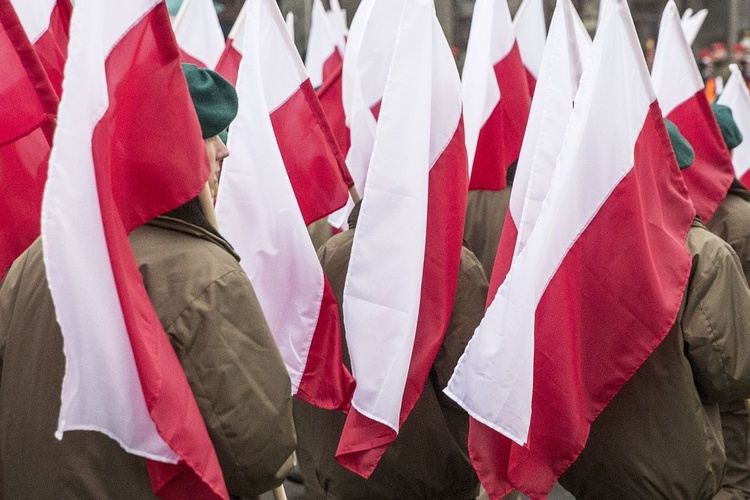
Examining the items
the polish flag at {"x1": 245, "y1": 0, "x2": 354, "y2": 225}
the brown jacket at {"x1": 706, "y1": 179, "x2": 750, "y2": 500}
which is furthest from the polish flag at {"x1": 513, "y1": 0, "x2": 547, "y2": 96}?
the polish flag at {"x1": 245, "y1": 0, "x2": 354, "y2": 225}

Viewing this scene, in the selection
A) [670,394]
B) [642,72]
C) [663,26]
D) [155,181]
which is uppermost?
[155,181]

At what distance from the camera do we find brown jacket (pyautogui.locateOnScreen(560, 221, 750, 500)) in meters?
3.70

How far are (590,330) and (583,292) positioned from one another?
12 cm

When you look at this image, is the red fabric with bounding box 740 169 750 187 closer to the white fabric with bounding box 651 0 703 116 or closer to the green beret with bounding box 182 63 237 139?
the white fabric with bounding box 651 0 703 116

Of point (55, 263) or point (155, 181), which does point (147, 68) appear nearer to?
point (155, 181)

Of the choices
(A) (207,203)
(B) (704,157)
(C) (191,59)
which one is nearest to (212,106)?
(A) (207,203)

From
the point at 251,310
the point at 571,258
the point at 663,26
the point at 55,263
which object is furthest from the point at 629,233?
the point at 663,26

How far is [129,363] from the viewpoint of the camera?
252cm

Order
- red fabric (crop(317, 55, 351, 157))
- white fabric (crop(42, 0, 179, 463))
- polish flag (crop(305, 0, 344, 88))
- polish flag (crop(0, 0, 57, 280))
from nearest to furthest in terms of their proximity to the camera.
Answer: white fabric (crop(42, 0, 179, 463))
polish flag (crop(0, 0, 57, 280))
red fabric (crop(317, 55, 351, 157))
polish flag (crop(305, 0, 344, 88))

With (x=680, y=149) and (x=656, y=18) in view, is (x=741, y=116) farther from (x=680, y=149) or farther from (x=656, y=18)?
(x=656, y=18)

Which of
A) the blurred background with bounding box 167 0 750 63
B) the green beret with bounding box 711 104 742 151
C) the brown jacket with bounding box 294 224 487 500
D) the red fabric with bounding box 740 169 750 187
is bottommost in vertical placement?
the blurred background with bounding box 167 0 750 63

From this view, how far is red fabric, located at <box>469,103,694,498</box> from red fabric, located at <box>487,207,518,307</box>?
26cm

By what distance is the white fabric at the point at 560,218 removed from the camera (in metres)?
3.37

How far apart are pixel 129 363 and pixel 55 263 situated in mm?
291
